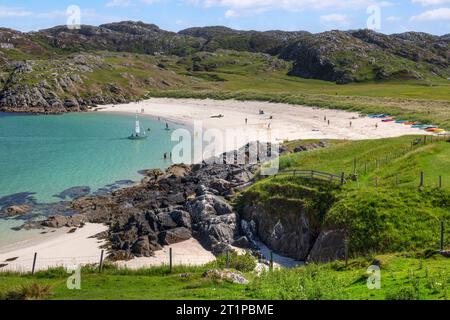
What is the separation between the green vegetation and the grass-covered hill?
4798 millimetres

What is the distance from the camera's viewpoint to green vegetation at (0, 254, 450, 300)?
63.0 feet

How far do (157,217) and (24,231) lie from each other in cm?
1379

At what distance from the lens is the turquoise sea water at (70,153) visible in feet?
203

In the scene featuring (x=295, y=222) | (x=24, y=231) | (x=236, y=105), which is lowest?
(x=24, y=231)

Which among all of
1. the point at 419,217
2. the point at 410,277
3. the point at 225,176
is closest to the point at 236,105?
the point at 225,176

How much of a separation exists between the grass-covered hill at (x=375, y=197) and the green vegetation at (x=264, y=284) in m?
4.80

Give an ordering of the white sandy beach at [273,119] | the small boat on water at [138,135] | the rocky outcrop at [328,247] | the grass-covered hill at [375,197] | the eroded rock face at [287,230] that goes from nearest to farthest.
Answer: the grass-covered hill at [375,197]
the rocky outcrop at [328,247]
the eroded rock face at [287,230]
the white sandy beach at [273,119]
the small boat on water at [138,135]

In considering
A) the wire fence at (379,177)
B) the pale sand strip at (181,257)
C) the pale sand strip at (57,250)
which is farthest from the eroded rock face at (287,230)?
the pale sand strip at (57,250)

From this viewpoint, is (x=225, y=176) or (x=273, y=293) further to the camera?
(x=225, y=176)

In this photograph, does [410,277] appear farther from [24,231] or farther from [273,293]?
[24,231]

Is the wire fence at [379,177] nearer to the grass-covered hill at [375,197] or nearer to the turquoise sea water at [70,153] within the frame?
the grass-covered hill at [375,197]

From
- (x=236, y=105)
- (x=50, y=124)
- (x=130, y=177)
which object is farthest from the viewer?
(x=236, y=105)

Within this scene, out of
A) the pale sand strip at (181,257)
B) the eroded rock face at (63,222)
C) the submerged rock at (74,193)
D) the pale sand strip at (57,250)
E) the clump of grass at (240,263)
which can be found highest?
the clump of grass at (240,263)

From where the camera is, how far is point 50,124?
12019cm
